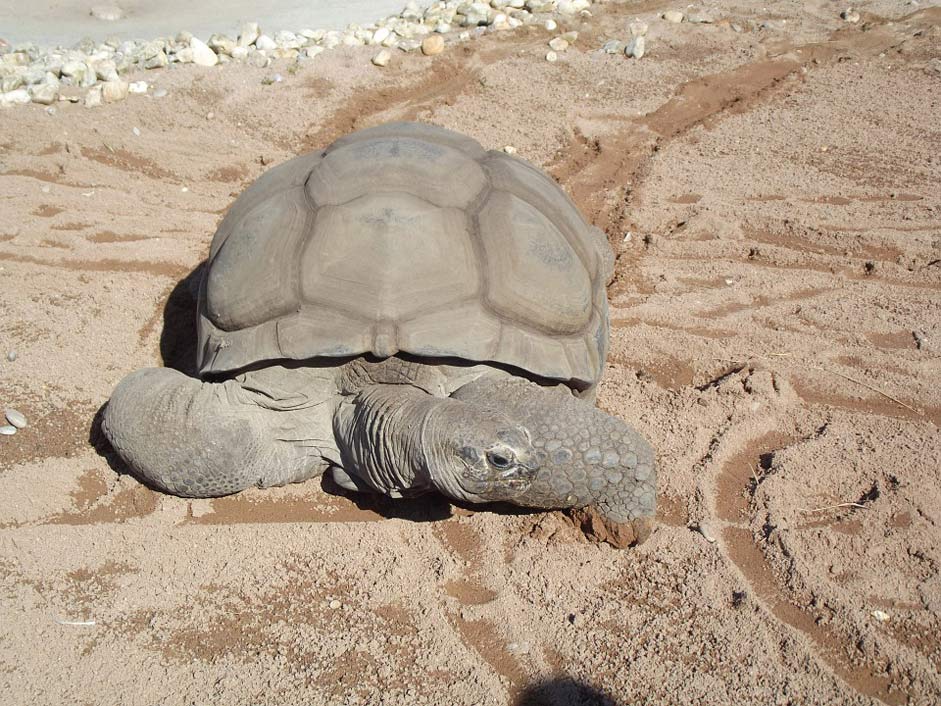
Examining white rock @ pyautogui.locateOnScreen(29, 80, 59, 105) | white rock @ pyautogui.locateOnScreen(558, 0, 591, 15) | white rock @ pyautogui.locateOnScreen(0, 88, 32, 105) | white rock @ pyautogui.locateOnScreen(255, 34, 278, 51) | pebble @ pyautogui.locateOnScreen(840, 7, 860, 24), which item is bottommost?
white rock @ pyautogui.locateOnScreen(0, 88, 32, 105)

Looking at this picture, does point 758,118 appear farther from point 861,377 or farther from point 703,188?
point 861,377

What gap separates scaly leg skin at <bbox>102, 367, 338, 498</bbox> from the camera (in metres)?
2.69

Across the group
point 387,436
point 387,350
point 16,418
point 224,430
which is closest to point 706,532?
point 387,436

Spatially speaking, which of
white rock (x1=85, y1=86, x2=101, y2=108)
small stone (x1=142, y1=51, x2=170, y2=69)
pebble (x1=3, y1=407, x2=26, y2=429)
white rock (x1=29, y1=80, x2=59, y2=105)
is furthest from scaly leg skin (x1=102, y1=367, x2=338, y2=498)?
small stone (x1=142, y1=51, x2=170, y2=69)

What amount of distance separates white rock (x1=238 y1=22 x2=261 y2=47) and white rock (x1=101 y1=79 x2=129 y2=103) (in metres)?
1.46

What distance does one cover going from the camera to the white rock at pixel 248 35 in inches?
274

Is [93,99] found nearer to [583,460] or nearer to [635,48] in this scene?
[635,48]

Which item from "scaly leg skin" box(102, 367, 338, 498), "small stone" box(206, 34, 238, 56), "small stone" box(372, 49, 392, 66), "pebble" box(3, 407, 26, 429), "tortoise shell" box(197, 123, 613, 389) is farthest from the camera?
"small stone" box(206, 34, 238, 56)

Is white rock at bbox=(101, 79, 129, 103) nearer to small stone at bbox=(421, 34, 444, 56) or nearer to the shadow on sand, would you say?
small stone at bbox=(421, 34, 444, 56)

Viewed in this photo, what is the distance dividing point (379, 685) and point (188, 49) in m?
6.11

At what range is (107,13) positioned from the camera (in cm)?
811

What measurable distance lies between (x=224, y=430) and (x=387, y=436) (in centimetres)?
67

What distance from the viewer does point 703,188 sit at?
→ 15.6ft

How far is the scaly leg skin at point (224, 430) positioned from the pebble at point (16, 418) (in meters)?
0.56
